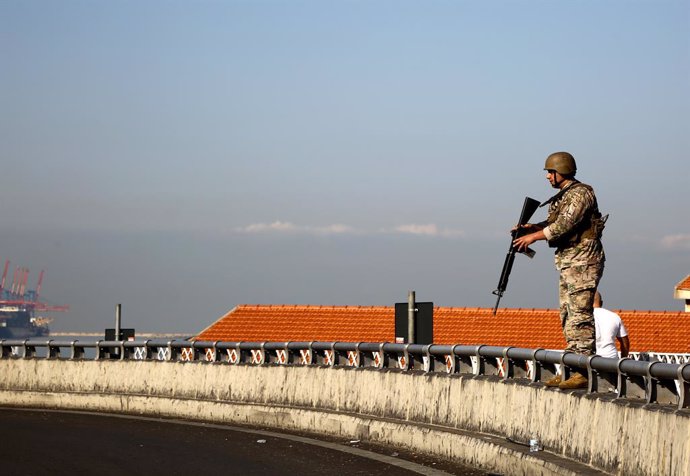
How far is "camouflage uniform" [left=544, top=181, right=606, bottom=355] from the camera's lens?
12.6 meters

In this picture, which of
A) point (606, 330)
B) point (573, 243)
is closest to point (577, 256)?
point (573, 243)

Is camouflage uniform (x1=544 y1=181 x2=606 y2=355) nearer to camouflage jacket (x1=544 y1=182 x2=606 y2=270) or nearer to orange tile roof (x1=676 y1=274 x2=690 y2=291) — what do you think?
camouflage jacket (x1=544 y1=182 x2=606 y2=270)

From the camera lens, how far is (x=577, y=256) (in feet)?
41.9

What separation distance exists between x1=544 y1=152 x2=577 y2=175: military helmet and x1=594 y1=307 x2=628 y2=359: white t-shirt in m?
2.70

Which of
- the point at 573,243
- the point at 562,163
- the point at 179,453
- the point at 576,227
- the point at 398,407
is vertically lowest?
the point at 179,453

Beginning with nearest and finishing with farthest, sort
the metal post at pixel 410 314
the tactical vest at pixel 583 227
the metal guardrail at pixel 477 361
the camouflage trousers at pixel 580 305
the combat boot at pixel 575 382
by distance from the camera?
1. the metal guardrail at pixel 477 361
2. the combat boot at pixel 575 382
3. the camouflage trousers at pixel 580 305
4. the tactical vest at pixel 583 227
5. the metal post at pixel 410 314

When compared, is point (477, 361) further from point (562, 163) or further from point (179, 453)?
point (179, 453)

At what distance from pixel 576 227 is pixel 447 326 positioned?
54.9 metres

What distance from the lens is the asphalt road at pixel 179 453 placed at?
42.0 ft

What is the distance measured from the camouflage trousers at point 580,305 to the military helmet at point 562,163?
0.85 metres

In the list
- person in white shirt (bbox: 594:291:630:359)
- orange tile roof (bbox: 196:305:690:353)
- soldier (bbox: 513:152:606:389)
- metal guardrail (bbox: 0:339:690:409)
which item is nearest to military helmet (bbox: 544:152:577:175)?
soldier (bbox: 513:152:606:389)

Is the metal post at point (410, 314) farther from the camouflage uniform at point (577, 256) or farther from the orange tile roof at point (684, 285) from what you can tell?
the orange tile roof at point (684, 285)

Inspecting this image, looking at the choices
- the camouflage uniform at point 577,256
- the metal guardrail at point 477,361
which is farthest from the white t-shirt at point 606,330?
the camouflage uniform at point 577,256

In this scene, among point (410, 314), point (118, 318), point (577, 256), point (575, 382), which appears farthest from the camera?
point (118, 318)
